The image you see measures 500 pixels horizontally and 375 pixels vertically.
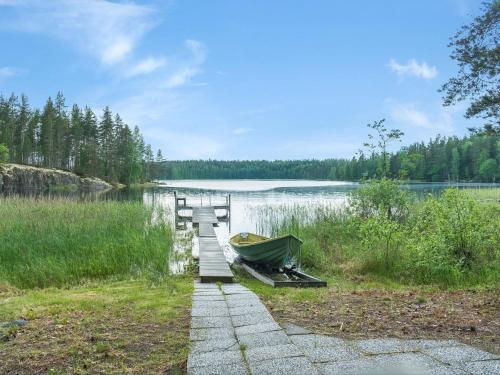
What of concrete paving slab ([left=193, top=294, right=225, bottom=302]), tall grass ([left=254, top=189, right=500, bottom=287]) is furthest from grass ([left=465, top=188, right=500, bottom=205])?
concrete paving slab ([left=193, top=294, right=225, bottom=302])

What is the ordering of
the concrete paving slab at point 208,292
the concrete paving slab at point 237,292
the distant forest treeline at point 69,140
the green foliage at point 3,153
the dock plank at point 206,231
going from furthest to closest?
the distant forest treeline at point 69,140, the green foliage at point 3,153, the dock plank at point 206,231, the concrete paving slab at point 237,292, the concrete paving slab at point 208,292

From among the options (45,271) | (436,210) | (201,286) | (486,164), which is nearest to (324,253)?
(436,210)

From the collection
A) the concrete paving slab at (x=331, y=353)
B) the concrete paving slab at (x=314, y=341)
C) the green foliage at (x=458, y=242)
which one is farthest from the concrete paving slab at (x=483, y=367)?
the green foliage at (x=458, y=242)

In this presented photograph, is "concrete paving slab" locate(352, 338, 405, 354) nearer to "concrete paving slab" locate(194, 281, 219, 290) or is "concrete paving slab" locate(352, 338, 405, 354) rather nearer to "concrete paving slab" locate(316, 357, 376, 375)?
"concrete paving slab" locate(316, 357, 376, 375)

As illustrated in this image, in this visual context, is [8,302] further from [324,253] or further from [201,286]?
[324,253]

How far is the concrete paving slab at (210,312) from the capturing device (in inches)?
218

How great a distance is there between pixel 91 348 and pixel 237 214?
24.6 m

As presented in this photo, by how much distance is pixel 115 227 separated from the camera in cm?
1428

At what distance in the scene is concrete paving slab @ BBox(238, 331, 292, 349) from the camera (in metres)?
4.26

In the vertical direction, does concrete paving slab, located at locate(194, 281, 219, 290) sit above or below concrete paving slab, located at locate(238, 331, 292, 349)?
below

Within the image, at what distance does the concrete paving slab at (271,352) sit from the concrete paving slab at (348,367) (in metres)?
0.32

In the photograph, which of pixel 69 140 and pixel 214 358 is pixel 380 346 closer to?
pixel 214 358

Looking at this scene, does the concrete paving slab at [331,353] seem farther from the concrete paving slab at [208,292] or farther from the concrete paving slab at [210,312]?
the concrete paving slab at [208,292]

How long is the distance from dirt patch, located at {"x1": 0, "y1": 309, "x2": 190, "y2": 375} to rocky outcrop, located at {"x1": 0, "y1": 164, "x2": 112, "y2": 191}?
53629 millimetres
